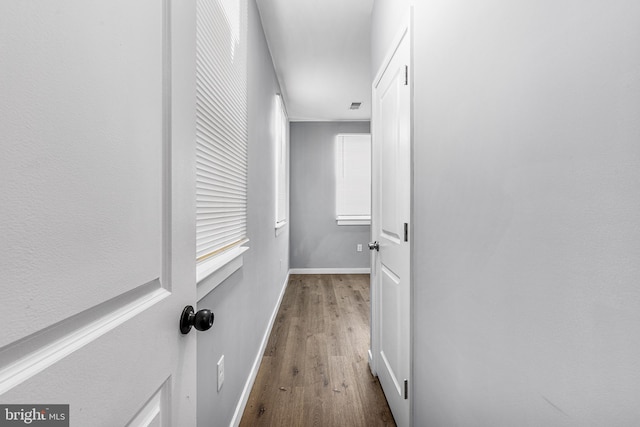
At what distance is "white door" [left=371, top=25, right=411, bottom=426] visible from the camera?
1479mm

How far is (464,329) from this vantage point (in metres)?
0.94

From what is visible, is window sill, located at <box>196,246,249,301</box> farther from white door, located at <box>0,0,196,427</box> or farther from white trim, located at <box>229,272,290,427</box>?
white trim, located at <box>229,272,290,427</box>

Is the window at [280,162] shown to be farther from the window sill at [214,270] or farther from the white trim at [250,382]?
the window sill at [214,270]

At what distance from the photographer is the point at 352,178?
537cm

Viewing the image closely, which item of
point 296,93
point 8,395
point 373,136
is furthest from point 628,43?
point 296,93

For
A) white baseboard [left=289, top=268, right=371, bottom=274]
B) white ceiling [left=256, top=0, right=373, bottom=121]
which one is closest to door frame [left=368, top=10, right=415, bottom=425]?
white ceiling [left=256, top=0, right=373, bottom=121]

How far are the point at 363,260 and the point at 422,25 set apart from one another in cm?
441

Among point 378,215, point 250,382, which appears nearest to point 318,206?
point 378,215

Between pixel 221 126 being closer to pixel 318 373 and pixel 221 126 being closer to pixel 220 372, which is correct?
pixel 220 372

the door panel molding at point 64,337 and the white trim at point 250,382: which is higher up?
the door panel molding at point 64,337

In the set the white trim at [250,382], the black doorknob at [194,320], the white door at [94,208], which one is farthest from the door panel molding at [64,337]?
the white trim at [250,382]

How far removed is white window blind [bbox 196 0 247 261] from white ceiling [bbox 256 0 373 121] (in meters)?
0.68

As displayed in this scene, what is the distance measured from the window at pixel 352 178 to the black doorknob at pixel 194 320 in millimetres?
4694

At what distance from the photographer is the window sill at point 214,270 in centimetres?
107
